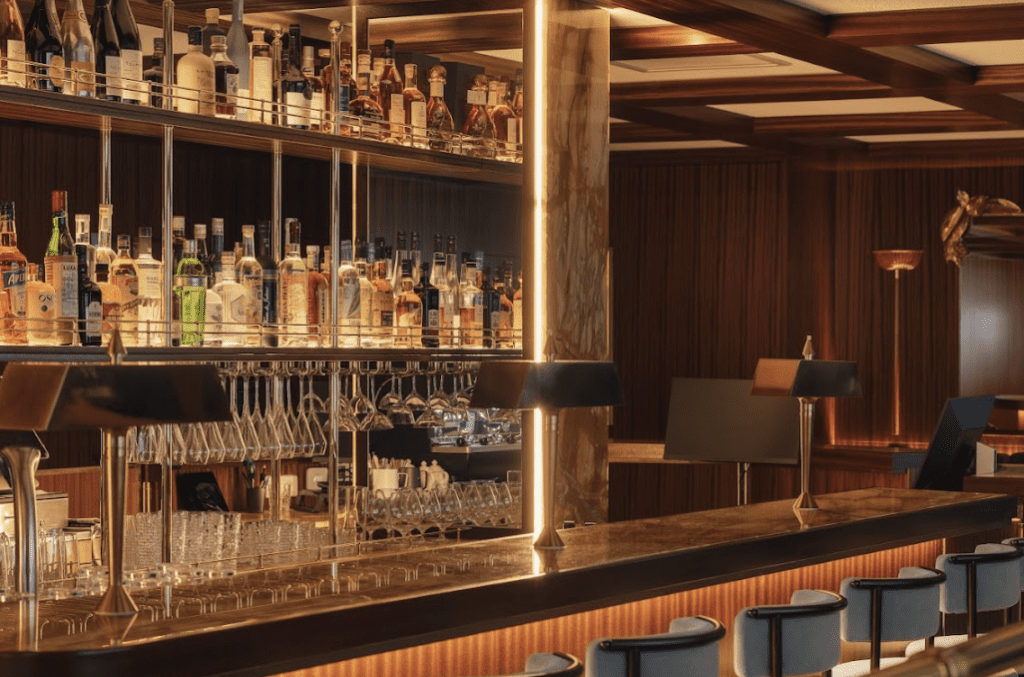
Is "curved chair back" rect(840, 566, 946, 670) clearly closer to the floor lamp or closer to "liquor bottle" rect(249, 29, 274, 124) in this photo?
"liquor bottle" rect(249, 29, 274, 124)

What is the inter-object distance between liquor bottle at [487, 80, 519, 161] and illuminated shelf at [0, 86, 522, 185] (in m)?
0.15

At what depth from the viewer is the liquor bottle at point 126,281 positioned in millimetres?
4039

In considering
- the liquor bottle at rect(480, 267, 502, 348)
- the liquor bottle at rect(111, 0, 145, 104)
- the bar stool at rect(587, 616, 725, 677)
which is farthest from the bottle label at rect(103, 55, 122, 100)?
the bar stool at rect(587, 616, 725, 677)

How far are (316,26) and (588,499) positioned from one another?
6.56 feet

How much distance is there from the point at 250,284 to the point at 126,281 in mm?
444

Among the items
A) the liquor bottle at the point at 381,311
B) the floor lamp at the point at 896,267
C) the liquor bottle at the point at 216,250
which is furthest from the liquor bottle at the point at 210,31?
the floor lamp at the point at 896,267

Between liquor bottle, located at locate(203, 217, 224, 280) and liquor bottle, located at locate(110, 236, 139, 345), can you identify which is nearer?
liquor bottle, located at locate(110, 236, 139, 345)

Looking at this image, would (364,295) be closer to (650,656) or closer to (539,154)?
(539,154)

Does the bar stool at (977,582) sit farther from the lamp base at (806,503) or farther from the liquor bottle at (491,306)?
the liquor bottle at (491,306)

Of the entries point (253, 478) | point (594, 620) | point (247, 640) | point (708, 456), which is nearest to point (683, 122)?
point (708, 456)

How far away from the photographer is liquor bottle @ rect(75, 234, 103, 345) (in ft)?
12.8

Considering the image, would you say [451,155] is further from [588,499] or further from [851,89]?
[851,89]

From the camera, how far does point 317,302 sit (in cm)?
460

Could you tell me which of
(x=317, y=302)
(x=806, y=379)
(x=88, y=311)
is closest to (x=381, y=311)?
(x=317, y=302)
